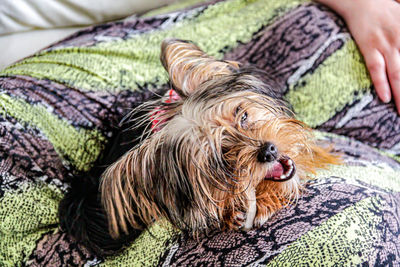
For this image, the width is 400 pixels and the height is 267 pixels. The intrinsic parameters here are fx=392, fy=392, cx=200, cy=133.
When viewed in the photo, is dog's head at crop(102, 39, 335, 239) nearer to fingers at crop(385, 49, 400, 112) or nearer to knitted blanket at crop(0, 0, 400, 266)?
knitted blanket at crop(0, 0, 400, 266)

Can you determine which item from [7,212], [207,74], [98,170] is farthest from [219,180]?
[7,212]

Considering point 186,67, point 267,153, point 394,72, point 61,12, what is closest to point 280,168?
→ point 267,153

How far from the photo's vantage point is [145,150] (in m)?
1.30

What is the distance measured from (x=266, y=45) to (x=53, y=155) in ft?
3.61

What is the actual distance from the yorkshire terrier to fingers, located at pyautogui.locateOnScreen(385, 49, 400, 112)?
59 centimetres

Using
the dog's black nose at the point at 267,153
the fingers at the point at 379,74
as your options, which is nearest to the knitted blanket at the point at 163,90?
the fingers at the point at 379,74

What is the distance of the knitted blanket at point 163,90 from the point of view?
4.01 feet

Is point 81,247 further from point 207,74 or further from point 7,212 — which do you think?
point 207,74

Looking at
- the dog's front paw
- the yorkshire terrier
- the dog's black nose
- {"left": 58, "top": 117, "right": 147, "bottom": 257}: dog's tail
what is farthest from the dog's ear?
the dog's front paw

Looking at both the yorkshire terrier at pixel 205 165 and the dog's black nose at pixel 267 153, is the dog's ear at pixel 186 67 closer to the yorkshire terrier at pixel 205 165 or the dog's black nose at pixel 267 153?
the yorkshire terrier at pixel 205 165

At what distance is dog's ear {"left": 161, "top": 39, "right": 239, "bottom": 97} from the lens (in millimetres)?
1453

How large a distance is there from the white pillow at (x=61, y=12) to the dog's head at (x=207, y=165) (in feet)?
3.86

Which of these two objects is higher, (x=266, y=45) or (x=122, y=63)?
(x=122, y=63)

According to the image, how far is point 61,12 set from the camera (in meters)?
2.24
